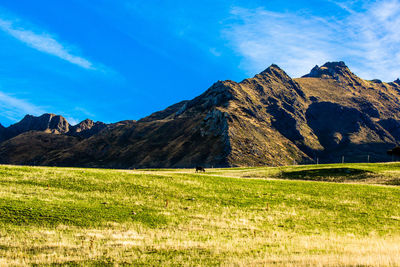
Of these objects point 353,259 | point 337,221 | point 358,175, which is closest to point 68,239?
point 353,259

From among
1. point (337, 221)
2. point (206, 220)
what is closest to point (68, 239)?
point (206, 220)

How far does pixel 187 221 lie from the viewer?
24109mm

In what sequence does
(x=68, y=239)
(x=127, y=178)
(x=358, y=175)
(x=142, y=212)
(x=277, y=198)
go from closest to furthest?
(x=68, y=239), (x=142, y=212), (x=277, y=198), (x=127, y=178), (x=358, y=175)

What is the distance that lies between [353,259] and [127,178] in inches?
1135

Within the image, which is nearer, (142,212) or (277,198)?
(142,212)

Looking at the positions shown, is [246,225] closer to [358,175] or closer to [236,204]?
[236,204]

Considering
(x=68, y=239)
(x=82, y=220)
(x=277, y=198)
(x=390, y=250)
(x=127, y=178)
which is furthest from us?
(x=127, y=178)

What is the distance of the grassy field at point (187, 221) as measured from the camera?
1579 centimetres

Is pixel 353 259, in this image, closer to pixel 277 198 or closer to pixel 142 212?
pixel 142 212

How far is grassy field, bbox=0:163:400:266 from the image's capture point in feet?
51.8

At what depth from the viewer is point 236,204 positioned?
30828 mm

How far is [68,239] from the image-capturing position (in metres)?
18.2

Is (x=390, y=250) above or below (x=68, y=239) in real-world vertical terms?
above

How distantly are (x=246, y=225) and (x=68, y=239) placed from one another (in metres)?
13.4
